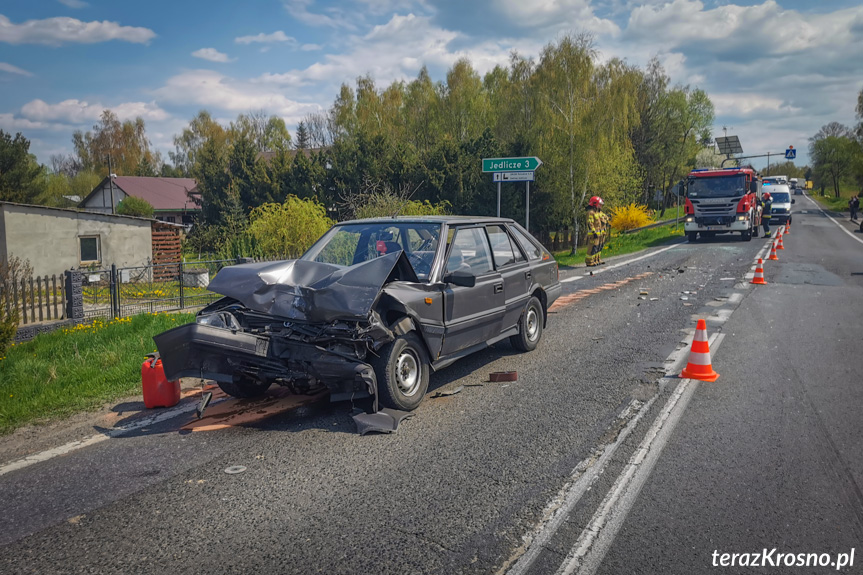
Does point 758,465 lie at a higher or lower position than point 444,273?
lower

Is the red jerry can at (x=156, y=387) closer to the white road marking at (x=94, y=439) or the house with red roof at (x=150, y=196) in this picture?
the white road marking at (x=94, y=439)

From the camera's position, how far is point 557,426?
5.10 m

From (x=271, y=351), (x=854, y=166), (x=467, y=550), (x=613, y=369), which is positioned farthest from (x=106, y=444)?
(x=854, y=166)

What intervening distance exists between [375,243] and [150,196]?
184 feet

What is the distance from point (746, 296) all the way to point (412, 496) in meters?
10.9

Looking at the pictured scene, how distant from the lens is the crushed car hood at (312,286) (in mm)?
4980

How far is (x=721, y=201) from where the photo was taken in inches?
1014

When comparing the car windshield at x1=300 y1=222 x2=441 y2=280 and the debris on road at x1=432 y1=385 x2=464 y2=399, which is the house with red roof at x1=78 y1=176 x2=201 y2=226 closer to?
the car windshield at x1=300 y1=222 x2=441 y2=280

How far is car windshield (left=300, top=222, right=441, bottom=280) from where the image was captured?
6246mm

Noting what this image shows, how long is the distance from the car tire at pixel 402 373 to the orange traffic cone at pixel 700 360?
9.91ft

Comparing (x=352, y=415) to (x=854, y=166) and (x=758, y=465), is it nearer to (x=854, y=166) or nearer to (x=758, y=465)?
(x=758, y=465)

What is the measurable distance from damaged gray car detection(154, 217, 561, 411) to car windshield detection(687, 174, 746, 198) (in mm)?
22991

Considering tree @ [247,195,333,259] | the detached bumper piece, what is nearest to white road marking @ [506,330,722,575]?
the detached bumper piece

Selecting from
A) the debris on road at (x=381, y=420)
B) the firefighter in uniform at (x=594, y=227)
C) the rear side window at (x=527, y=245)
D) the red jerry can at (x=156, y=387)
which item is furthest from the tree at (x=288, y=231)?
the debris on road at (x=381, y=420)
